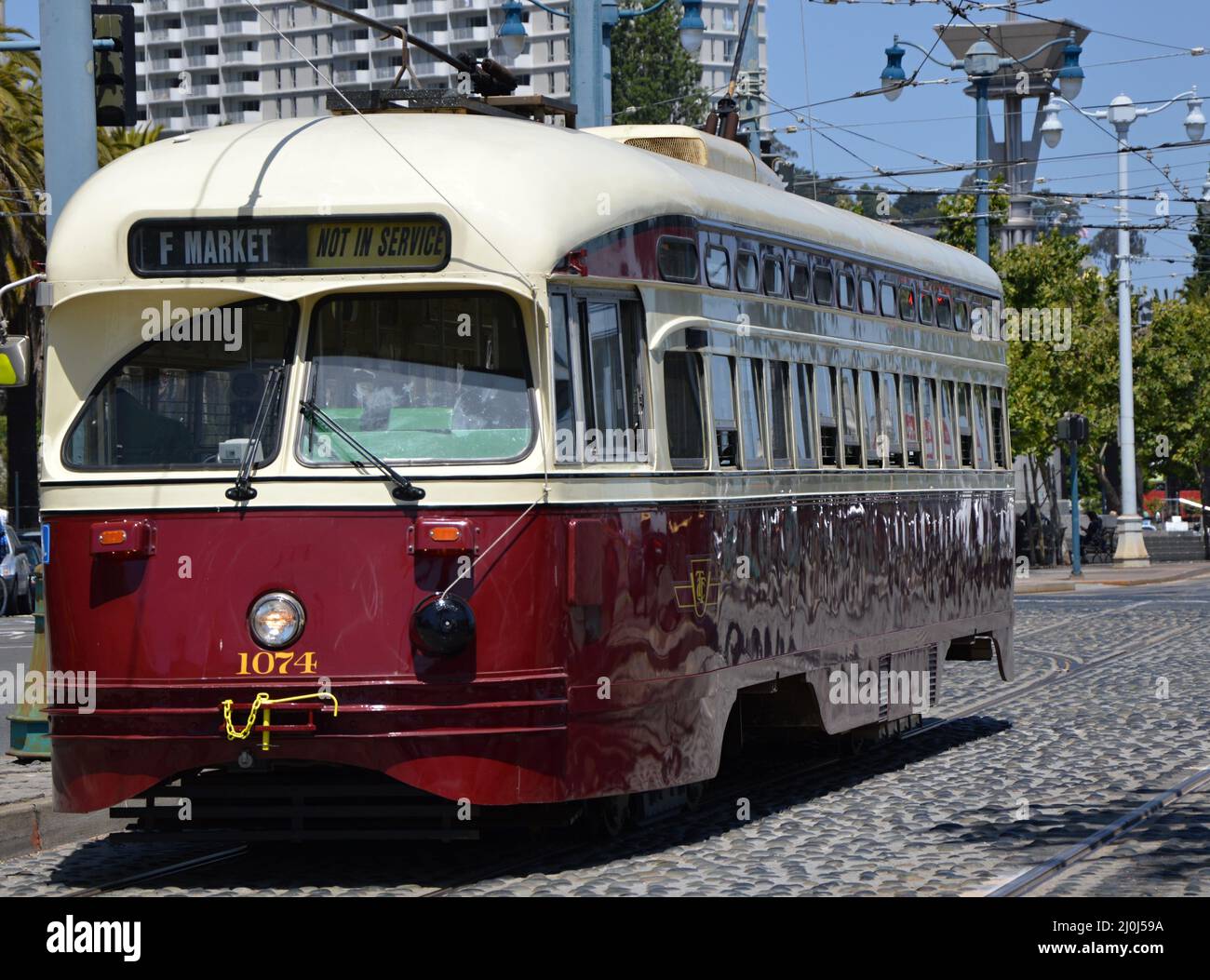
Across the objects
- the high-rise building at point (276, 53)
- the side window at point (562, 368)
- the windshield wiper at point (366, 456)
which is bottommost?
the windshield wiper at point (366, 456)

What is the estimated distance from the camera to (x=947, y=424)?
48.9 feet

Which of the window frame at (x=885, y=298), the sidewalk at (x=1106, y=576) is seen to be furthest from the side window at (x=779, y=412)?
the sidewalk at (x=1106, y=576)

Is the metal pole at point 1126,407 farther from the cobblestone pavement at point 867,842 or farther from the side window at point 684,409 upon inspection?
the side window at point 684,409

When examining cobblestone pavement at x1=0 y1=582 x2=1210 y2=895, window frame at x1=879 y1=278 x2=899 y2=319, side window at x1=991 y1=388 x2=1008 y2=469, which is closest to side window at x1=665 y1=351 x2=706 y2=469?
cobblestone pavement at x1=0 y1=582 x2=1210 y2=895

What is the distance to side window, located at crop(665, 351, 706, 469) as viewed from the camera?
→ 10188 mm

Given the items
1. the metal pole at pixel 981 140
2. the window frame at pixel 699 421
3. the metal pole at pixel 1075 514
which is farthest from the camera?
the metal pole at pixel 1075 514

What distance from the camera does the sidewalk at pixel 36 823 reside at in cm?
1034

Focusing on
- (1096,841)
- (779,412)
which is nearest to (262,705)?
(779,412)

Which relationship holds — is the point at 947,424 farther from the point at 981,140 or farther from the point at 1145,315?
the point at 1145,315

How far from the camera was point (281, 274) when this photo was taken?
9.27 metres

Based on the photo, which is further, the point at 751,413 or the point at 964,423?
the point at 964,423

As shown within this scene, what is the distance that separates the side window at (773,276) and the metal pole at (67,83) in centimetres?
380

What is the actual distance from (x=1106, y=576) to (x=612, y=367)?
3368cm
